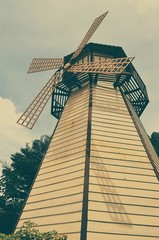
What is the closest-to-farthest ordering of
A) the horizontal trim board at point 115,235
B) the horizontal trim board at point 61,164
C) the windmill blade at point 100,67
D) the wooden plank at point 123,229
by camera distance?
the horizontal trim board at point 115,235
the wooden plank at point 123,229
the horizontal trim board at point 61,164
the windmill blade at point 100,67

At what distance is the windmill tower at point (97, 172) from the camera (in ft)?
24.8

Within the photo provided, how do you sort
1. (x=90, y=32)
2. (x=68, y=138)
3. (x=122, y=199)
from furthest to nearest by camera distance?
1. (x=90, y=32)
2. (x=68, y=138)
3. (x=122, y=199)

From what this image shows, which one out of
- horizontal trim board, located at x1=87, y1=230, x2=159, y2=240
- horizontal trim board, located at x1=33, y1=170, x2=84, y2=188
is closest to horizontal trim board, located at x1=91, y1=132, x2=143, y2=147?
horizontal trim board, located at x1=33, y1=170, x2=84, y2=188

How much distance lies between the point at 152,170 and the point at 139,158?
2.25 ft

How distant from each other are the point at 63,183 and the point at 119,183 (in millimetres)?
2075

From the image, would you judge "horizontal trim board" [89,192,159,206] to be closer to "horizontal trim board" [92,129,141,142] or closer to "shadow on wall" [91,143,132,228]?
"shadow on wall" [91,143,132,228]

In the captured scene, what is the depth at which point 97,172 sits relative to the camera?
347 inches

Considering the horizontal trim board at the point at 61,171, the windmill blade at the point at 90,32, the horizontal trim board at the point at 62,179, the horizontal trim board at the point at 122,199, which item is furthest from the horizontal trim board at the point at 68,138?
the windmill blade at the point at 90,32

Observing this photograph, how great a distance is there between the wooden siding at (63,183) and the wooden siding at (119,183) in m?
0.48

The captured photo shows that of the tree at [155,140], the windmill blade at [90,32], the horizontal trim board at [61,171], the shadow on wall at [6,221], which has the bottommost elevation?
the shadow on wall at [6,221]

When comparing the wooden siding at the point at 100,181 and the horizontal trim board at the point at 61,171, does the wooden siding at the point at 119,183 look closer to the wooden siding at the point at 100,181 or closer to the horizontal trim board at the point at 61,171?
the wooden siding at the point at 100,181

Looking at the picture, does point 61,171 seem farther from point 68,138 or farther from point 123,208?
point 123,208

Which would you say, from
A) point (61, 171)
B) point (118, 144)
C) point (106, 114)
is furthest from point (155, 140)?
point (61, 171)

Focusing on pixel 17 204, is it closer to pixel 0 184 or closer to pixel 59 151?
pixel 0 184
